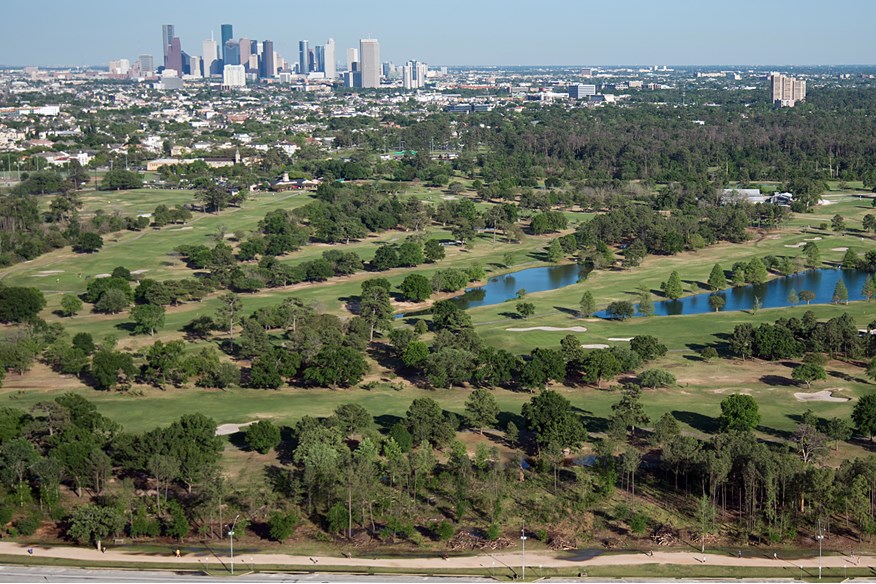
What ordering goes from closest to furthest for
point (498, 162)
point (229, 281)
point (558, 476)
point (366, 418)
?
point (558, 476) → point (366, 418) → point (229, 281) → point (498, 162)

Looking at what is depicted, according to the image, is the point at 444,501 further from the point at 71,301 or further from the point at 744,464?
the point at 71,301

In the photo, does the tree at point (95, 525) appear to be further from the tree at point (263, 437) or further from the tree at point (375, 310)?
the tree at point (375, 310)

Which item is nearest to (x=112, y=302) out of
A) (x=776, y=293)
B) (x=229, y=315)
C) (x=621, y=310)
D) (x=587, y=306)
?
(x=229, y=315)

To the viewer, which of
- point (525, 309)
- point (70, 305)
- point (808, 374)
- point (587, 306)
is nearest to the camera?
point (808, 374)

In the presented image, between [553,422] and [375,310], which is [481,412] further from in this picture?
[375,310]

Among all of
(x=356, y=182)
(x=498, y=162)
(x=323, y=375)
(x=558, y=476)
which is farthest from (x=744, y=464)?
(x=498, y=162)

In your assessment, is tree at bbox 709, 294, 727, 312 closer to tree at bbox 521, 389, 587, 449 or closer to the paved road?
tree at bbox 521, 389, 587, 449
